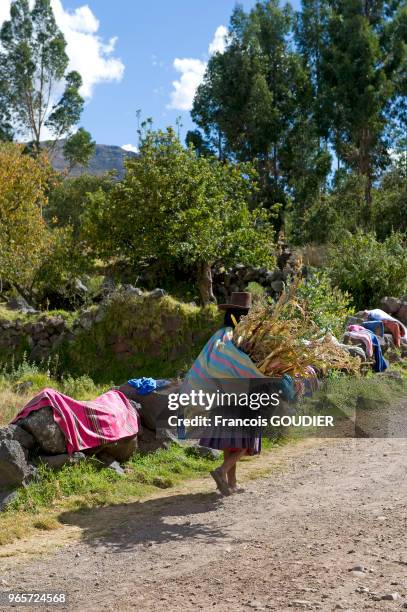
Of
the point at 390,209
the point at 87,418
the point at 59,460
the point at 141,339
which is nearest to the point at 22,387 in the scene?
the point at 141,339

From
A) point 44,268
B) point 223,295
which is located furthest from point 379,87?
point 44,268

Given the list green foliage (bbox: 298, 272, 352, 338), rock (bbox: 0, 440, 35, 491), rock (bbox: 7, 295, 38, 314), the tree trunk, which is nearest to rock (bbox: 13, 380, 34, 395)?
green foliage (bbox: 298, 272, 352, 338)

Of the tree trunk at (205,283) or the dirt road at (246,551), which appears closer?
the dirt road at (246,551)

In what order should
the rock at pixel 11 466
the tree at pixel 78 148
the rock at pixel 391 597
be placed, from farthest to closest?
the tree at pixel 78 148, the rock at pixel 11 466, the rock at pixel 391 597

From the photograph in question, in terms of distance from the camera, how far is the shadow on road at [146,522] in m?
5.04

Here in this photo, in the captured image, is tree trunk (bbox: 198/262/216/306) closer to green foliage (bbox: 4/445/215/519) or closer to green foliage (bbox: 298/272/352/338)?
green foliage (bbox: 298/272/352/338)

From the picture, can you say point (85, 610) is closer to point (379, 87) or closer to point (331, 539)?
point (331, 539)

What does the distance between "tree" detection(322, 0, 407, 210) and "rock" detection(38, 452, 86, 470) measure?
25076 mm

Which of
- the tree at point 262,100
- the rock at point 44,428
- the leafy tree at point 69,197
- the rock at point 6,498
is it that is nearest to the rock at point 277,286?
the rock at point 44,428

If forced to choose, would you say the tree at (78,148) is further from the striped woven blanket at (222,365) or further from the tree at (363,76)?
the striped woven blanket at (222,365)

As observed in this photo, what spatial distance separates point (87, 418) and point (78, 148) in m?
36.4

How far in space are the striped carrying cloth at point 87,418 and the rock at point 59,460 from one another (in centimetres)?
7

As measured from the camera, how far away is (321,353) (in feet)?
21.0

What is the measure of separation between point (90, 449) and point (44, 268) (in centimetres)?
1147
